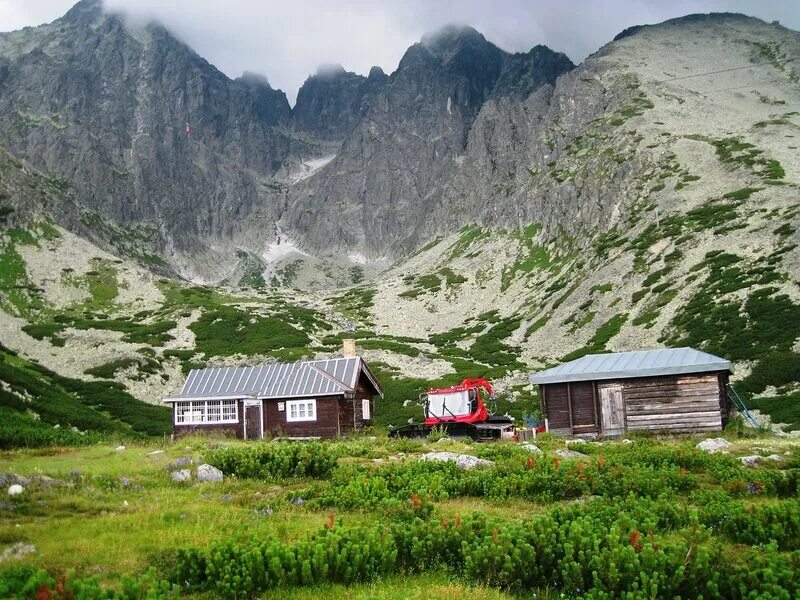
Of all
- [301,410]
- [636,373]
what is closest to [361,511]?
[636,373]

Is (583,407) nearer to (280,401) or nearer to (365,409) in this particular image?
(365,409)

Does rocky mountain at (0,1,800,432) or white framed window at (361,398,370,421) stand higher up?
rocky mountain at (0,1,800,432)

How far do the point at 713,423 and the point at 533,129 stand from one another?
541 ft

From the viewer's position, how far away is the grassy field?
7.89 meters

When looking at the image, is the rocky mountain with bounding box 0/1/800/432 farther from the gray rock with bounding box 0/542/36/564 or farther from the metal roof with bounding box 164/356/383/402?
the gray rock with bounding box 0/542/36/564

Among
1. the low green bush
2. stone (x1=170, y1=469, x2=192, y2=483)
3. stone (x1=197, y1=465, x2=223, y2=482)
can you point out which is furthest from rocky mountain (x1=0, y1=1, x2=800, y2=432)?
stone (x1=170, y1=469, x2=192, y2=483)

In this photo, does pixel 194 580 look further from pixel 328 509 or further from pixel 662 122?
pixel 662 122

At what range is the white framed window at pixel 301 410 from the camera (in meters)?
40.9

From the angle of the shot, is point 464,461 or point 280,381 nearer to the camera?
point 464,461

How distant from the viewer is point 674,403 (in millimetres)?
33188

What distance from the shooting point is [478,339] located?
92812mm

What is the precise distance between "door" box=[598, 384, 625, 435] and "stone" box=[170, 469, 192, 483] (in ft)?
→ 82.2

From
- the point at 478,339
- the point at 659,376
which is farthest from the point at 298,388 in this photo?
the point at 478,339

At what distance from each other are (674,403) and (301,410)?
77.0 feet
